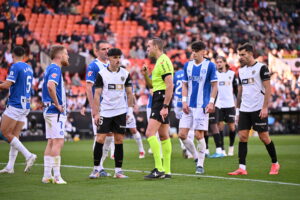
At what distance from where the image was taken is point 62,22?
32500mm

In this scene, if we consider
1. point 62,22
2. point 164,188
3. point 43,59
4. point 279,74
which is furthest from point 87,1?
point 164,188

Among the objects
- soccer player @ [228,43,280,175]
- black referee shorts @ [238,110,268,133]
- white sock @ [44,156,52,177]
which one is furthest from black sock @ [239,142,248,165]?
white sock @ [44,156,52,177]

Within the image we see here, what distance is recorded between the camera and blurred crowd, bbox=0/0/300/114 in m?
28.3

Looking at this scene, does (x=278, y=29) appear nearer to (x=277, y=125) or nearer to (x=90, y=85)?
(x=277, y=125)

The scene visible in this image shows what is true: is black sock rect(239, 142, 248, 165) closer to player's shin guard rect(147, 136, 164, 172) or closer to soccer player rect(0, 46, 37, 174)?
player's shin guard rect(147, 136, 164, 172)

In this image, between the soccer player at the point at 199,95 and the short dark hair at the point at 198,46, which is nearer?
the short dark hair at the point at 198,46

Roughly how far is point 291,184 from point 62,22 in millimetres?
24603

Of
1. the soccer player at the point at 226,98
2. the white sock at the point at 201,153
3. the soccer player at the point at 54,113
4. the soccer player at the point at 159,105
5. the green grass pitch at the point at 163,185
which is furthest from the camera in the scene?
the soccer player at the point at 226,98

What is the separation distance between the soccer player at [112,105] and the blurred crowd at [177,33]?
1390 centimetres

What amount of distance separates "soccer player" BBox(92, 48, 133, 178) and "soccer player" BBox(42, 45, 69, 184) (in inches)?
27.3

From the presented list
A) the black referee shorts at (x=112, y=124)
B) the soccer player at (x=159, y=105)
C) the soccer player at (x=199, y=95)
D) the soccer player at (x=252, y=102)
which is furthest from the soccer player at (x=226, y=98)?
the black referee shorts at (x=112, y=124)

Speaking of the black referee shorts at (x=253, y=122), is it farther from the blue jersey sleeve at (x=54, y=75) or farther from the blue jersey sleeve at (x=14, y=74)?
the blue jersey sleeve at (x=14, y=74)

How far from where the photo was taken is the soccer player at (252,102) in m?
11.1

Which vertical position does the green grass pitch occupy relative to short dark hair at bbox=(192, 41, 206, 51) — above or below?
below
